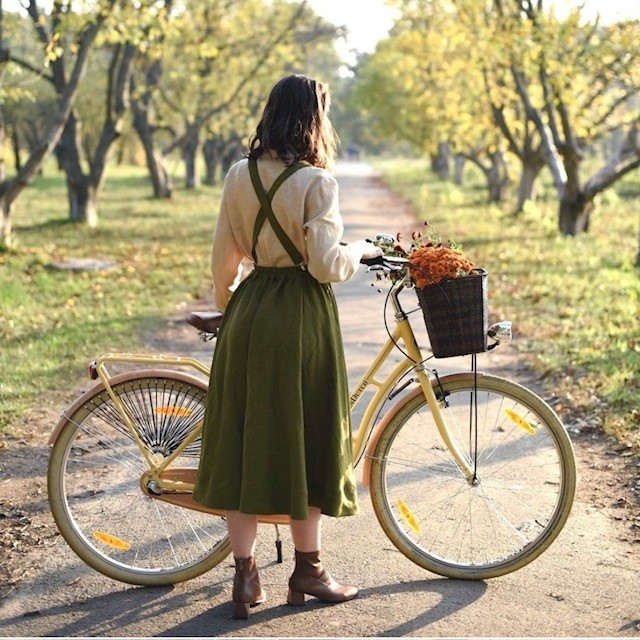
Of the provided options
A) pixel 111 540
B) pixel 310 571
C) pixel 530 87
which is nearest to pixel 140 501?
pixel 111 540

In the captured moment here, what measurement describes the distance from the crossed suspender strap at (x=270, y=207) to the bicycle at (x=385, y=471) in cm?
48

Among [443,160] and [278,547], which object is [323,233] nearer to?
[278,547]

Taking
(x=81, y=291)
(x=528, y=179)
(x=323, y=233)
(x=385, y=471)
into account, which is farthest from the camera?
(x=528, y=179)

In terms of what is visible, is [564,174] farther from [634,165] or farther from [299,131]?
[299,131]

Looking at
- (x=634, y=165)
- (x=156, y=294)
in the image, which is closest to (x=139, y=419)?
(x=156, y=294)

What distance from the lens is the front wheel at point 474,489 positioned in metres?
4.27

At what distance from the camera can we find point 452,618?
3.98 meters

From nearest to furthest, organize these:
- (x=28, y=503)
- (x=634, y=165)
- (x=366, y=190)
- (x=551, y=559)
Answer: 1. (x=551, y=559)
2. (x=28, y=503)
3. (x=634, y=165)
4. (x=366, y=190)

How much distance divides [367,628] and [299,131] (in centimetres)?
181

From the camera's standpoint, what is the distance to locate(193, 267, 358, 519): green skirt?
151 inches

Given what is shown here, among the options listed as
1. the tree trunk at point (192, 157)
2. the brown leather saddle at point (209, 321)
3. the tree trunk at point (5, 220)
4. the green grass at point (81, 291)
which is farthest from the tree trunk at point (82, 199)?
the brown leather saddle at point (209, 321)

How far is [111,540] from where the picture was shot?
443 cm

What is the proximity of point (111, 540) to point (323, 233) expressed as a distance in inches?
65.2

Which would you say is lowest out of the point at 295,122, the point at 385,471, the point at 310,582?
the point at 310,582
